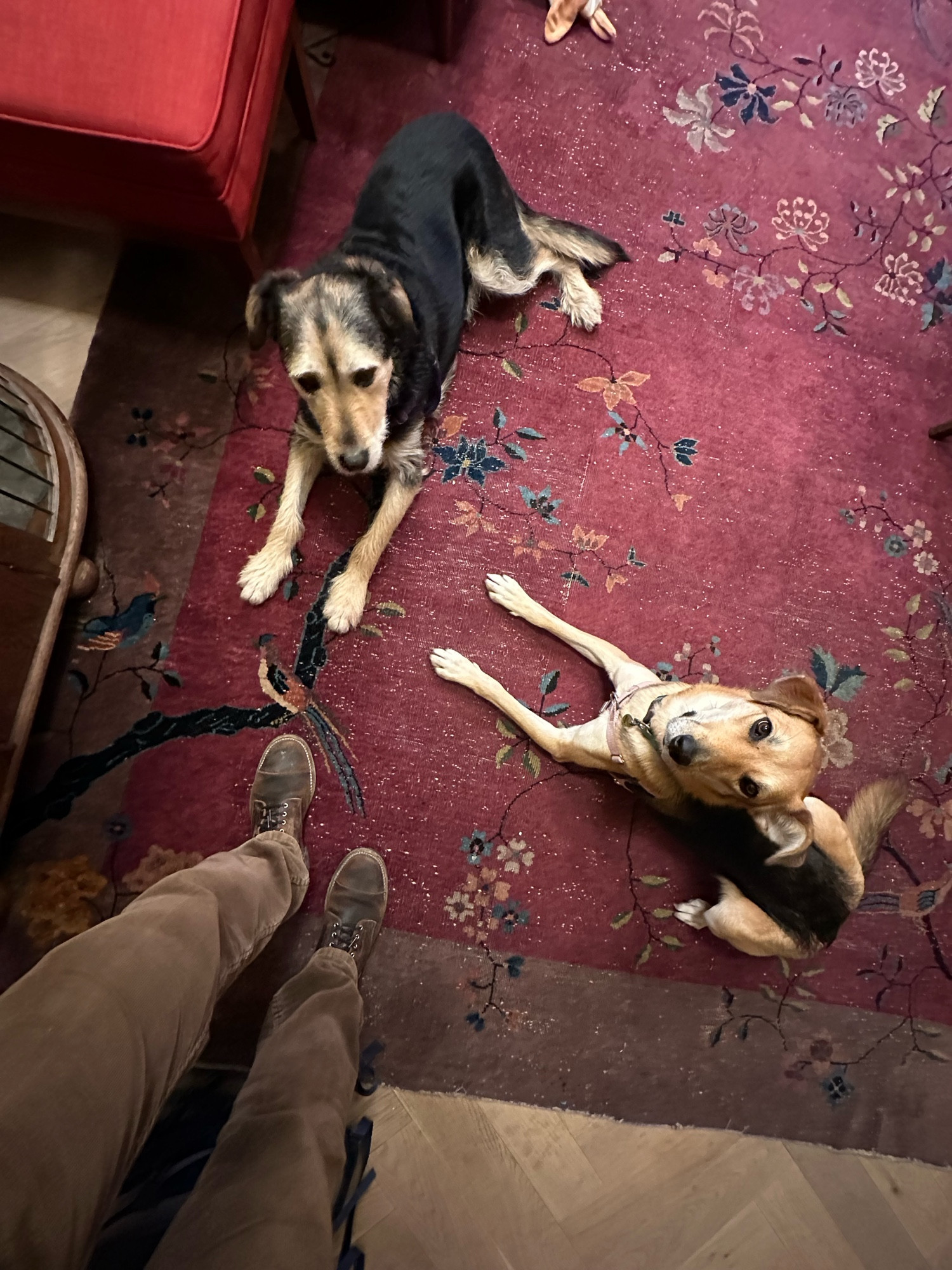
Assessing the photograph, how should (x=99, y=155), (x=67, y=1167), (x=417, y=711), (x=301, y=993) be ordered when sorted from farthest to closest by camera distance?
1. (x=417, y=711)
2. (x=301, y=993)
3. (x=99, y=155)
4. (x=67, y=1167)

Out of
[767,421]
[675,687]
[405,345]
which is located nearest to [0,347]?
[405,345]

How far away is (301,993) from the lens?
6.40 ft

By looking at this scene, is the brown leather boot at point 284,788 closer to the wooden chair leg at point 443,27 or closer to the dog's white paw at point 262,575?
the dog's white paw at point 262,575

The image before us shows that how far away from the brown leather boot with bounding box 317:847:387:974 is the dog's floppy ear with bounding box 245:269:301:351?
5.15 ft

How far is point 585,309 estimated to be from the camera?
99.8 inches

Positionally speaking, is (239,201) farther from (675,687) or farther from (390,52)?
(675,687)

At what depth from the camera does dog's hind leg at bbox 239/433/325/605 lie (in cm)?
229

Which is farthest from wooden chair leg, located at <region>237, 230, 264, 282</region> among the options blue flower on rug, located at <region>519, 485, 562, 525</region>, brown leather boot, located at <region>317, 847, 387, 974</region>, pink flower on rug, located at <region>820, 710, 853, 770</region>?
pink flower on rug, located at <region>820, 710, 853, 770</region>

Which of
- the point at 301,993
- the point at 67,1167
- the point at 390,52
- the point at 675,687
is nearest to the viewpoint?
the point at 67,1167

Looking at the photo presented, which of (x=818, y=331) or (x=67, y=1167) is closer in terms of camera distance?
(x=67, y=1167)

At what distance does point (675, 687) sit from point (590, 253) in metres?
1.54

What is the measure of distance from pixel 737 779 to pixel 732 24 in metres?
2.92

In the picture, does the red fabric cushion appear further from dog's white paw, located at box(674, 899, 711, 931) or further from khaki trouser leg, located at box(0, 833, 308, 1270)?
dog's white paw, located at box(674, 899, 711, 931)

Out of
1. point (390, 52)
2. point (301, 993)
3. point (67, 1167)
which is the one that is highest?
point (390, 52)
